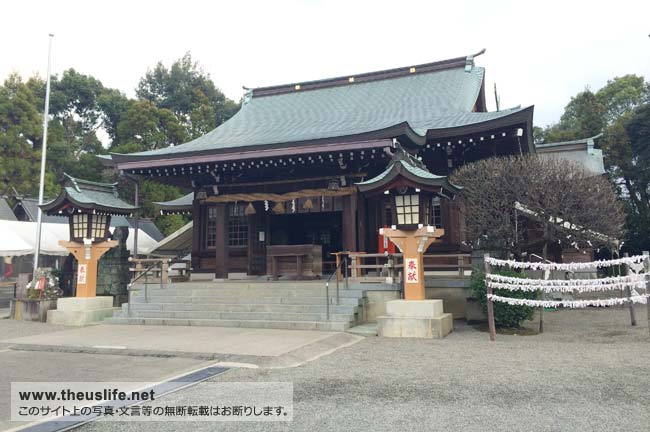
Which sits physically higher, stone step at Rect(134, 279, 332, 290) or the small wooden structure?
the small wooden structure

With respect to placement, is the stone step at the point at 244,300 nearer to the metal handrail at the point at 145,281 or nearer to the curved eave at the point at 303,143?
the metal handrail at the point at 145,281

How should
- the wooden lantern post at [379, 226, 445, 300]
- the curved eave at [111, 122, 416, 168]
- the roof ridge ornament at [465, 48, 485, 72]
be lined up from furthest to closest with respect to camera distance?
the roof ridge ornament at [465, 48, 485, 72] → the curved eave at [111, 122, 416, 168] → the wooden lantern post at [379, 226, 445, 300]

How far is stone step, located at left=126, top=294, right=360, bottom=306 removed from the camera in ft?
36.0

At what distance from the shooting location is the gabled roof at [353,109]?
1363cm

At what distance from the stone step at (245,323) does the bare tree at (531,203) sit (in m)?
4.19

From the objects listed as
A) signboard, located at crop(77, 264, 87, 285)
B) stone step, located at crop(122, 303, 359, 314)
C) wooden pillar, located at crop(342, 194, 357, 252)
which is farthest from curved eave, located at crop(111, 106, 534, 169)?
stone step, located at crop(122, 303, 359, 314)

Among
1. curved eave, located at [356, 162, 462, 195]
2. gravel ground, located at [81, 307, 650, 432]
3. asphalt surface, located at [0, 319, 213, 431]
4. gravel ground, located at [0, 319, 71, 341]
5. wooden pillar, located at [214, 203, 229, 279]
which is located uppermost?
curved eave, located at [356, 162, 462, 195]

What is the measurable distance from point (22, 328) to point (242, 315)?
5980 millimetres

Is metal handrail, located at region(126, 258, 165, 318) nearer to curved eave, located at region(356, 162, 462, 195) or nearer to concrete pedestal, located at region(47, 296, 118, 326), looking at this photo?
concrete pedestal, located at region(47, 296, 118, 326)

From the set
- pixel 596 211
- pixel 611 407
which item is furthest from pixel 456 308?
pixel 611 407

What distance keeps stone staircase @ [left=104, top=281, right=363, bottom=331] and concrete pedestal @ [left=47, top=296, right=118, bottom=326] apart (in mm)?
658

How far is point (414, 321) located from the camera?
9109 millimetres

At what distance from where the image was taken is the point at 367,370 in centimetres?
636

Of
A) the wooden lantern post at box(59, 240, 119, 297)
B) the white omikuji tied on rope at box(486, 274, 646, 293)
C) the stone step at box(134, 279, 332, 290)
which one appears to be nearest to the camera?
the white omikuji tied on rope at box(486, 274, 646, 293)
